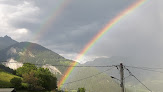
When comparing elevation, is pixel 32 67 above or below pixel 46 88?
above

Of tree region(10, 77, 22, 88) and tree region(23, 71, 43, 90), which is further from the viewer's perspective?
tree region(23, 71, 43, 90)

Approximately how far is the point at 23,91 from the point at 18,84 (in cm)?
590

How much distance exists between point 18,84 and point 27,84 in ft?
37.3

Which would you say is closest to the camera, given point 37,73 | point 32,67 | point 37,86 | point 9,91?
point 9,91

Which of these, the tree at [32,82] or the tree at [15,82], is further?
the tree at [32,82]

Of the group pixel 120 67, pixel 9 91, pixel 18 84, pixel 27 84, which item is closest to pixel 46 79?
pixel 27 84

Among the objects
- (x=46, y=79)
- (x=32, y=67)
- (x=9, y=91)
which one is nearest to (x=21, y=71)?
(x=32, y=67)

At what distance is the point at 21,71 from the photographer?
168m

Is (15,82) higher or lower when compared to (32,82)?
higher

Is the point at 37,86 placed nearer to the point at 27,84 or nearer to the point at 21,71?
the point at 27,84

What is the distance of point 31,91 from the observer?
398 ft

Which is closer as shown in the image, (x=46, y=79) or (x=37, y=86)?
(x=37, y=86)

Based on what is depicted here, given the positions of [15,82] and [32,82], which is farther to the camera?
[32,82]

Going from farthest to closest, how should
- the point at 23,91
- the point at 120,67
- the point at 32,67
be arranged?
1. the point at 32,67
2. the point at 23,91
3. the point at 120,67
